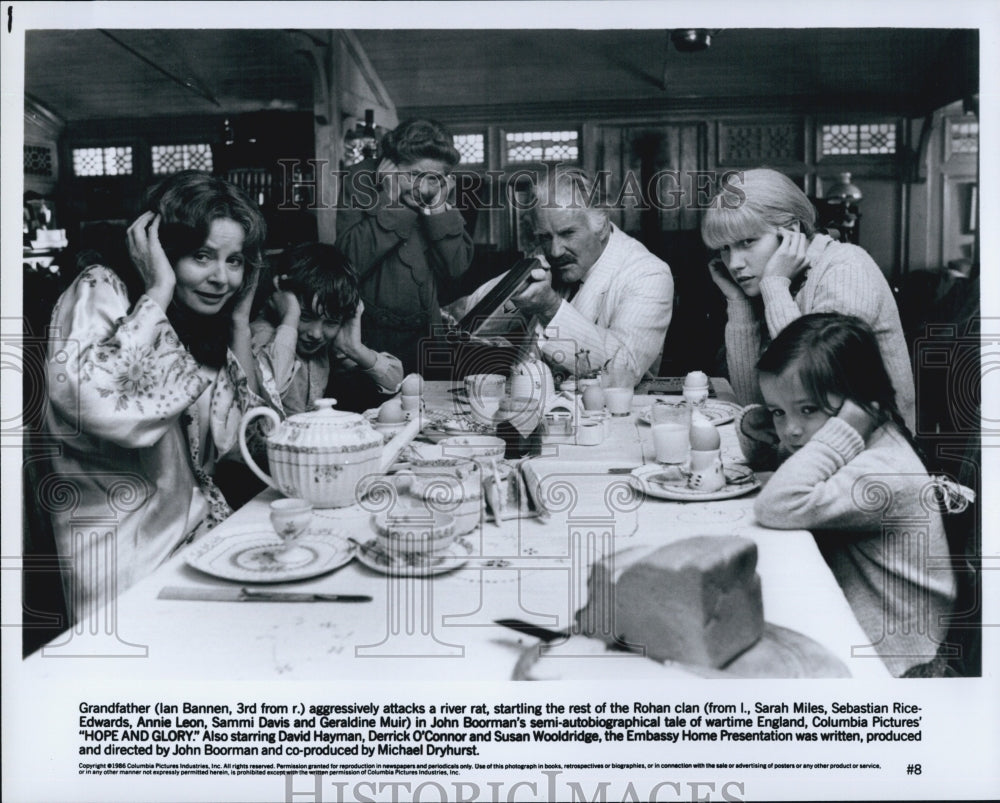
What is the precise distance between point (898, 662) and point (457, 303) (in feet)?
3.50

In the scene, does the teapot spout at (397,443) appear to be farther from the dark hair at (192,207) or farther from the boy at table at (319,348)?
the dark hair at (192,207)

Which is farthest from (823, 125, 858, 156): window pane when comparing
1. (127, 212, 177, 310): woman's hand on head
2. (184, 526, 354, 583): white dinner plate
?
(127, 212, 177, 310): woman's hand on head

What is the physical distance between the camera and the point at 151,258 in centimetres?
162

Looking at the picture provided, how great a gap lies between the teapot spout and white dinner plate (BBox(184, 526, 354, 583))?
221mm

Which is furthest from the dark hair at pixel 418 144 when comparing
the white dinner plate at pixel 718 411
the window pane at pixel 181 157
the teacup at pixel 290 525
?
the teacup at pixel 290 525

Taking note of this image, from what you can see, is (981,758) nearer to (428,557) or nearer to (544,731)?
(544,731)

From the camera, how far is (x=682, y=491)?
142 centimetres

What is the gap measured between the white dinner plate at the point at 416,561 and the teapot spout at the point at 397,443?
Answer: 25 centimetres

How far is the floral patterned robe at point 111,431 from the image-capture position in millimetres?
1550

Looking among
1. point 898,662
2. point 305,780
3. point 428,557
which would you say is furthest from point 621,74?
point 305,780

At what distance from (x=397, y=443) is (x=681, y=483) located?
1.67 ft

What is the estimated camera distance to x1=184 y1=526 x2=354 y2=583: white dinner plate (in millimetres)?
1151

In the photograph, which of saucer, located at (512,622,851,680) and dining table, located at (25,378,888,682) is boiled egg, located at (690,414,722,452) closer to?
dining table, located at (25,378,888,682)
